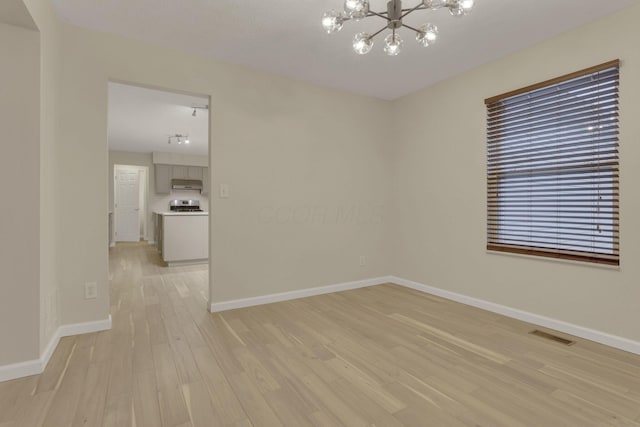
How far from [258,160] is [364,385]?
2.30m

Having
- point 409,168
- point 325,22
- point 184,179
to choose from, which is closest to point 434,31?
point 325,22

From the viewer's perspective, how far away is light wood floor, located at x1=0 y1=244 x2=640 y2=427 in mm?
1526

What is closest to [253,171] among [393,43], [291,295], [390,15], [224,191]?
[224,191]

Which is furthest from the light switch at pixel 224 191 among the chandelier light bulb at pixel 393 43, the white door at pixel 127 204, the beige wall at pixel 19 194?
the white door at pixel 127 204

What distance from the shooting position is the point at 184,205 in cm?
854

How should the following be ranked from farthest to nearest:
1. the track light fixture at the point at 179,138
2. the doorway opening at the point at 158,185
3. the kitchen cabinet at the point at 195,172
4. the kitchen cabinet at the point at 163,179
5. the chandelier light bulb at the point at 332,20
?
the kitchen cabinet at the point at 195,172 → the kitchen cabinet at the point at 163,179 → the track light fixture at the point at 179,138 → the doorway opening at the point at 158,185 → the chandelier light bulb at the point at 332,20

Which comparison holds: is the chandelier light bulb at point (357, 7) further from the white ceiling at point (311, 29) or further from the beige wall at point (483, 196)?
the beige wall at point (483, 196)

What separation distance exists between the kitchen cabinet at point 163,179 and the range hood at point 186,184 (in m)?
0.13

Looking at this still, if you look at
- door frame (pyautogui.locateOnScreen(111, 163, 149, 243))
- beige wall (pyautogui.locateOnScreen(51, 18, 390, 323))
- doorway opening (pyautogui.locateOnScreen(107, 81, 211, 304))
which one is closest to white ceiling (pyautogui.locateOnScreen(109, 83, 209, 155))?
doorway opening (pyautogui.locateOnScreen(107, 81, 211, 304))

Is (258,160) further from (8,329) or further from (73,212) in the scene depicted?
(8,329)

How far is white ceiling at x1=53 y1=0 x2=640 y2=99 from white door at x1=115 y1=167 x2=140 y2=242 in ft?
23.7

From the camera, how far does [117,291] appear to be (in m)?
3.77

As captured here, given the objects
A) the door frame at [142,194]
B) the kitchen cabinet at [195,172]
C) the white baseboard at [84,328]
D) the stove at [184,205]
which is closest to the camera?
the white baseboard at [84,328]

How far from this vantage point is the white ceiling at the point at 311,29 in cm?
220
